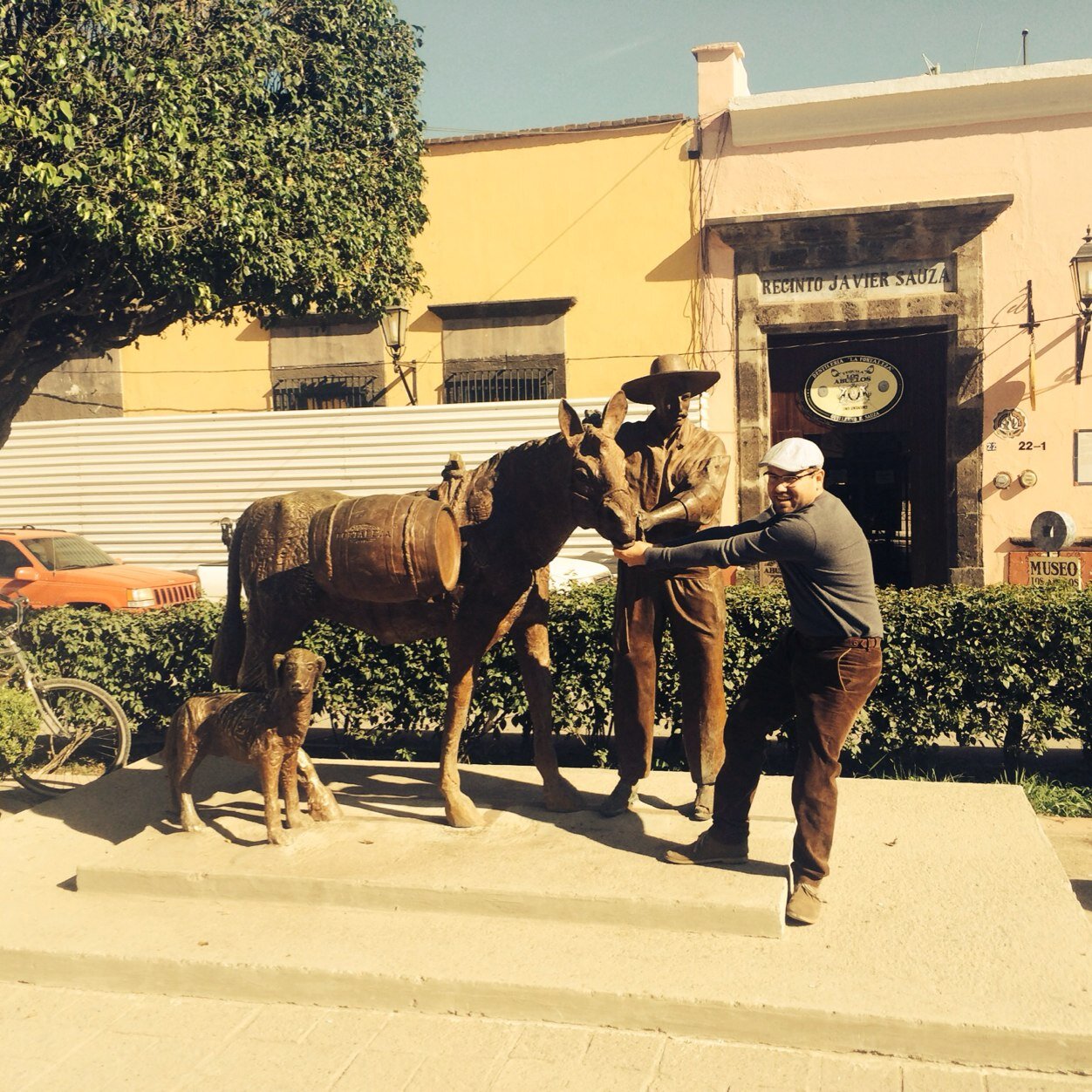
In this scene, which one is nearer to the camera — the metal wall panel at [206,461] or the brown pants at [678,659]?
the brown pants at [678,659]

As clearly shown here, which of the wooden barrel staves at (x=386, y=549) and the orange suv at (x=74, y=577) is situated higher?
the wooden barrel staves at (x=386, y=549)

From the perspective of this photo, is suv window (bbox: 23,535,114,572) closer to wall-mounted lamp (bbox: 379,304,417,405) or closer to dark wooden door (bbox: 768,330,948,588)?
wall-mounted lamp (bbox: 379,304,417,405)

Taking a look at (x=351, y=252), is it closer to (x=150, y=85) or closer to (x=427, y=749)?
(x=150, y=85)

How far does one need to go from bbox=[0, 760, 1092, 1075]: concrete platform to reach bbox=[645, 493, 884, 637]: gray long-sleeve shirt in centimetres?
103

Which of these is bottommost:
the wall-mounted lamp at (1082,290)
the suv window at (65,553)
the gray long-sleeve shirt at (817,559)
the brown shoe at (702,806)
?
the brown shoe at (702,806)

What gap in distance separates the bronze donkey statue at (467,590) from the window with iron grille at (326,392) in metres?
11.1

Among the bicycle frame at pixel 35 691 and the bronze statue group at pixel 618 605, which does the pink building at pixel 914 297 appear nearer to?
the bicycle frame at pixel 35 691

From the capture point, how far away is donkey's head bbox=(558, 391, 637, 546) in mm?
4184

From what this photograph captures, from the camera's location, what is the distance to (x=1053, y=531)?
13.2 metres

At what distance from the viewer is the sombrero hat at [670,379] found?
16.0 ft

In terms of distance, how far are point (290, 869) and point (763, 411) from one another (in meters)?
11.0

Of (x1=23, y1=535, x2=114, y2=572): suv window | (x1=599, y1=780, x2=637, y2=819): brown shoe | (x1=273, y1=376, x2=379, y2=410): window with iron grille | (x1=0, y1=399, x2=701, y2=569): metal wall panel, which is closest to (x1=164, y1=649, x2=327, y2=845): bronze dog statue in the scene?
(x1=599, y1=780, x2=637, y2=819): brown shoe

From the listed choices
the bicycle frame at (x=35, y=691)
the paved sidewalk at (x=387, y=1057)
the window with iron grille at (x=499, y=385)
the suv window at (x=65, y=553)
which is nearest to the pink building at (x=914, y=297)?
the window with iron grille at (x=499, y=385)

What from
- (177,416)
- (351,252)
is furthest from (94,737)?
(177,416)
